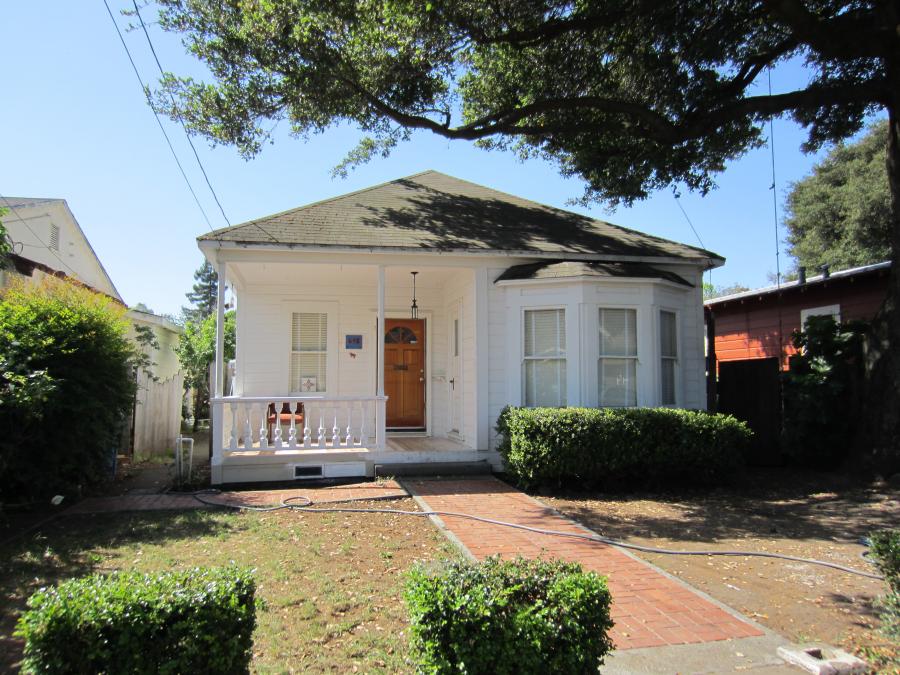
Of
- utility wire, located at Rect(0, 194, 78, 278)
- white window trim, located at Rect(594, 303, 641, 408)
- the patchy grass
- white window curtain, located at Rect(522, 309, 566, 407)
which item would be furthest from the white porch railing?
utility wire, located at Rect(0, 194, 78, 278)

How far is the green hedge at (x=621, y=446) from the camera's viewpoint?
8.35 metres

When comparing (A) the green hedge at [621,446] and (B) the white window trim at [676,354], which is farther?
(B) the white window trim at [676,354]

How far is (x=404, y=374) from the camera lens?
12422mm

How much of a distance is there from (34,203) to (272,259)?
50.6 feet

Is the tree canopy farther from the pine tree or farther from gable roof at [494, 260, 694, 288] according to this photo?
the pine tree

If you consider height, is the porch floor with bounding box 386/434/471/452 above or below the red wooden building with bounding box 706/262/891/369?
below

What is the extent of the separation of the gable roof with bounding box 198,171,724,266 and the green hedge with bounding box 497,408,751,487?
3045mm

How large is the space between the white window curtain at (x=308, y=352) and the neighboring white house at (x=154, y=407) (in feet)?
9.48

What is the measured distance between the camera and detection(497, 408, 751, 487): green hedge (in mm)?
8352

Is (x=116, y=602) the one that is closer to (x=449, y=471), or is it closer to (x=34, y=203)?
(x=449, y=471)

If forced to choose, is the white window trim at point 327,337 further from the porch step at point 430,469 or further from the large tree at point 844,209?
the large tree at point 844,209

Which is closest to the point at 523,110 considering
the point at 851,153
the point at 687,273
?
the point at 687,273

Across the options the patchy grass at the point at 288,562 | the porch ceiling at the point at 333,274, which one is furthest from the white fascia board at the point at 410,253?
the patchy grass at the point at 288,562

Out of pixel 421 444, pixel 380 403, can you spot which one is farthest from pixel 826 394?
pixel 380 403
